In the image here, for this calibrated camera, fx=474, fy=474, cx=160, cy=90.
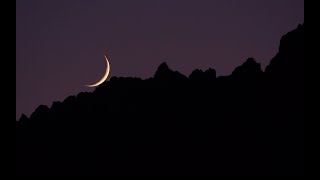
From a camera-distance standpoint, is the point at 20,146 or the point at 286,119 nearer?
the point at 286,119

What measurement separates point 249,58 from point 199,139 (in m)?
24.5

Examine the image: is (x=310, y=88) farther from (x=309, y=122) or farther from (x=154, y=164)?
(x=154, y=164)

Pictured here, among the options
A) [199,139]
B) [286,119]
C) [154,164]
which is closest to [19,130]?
[154,164]

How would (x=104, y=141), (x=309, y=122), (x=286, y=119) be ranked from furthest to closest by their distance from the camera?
1. (x=104, y=141)
2. (x=286, y=119)
3. (x=309, y=122)

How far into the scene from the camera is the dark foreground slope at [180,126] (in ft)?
359

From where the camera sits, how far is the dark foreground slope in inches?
4309

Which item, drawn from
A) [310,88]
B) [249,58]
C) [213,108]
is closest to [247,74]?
[249,58]

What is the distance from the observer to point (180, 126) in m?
128

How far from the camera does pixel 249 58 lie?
122m

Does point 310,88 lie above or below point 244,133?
below

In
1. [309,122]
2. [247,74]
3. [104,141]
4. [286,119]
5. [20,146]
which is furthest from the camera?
[20,146]

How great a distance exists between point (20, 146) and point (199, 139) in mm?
55613

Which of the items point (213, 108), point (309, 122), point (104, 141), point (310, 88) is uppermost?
point (213, 108)

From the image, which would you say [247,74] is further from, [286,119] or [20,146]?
[20,146]
